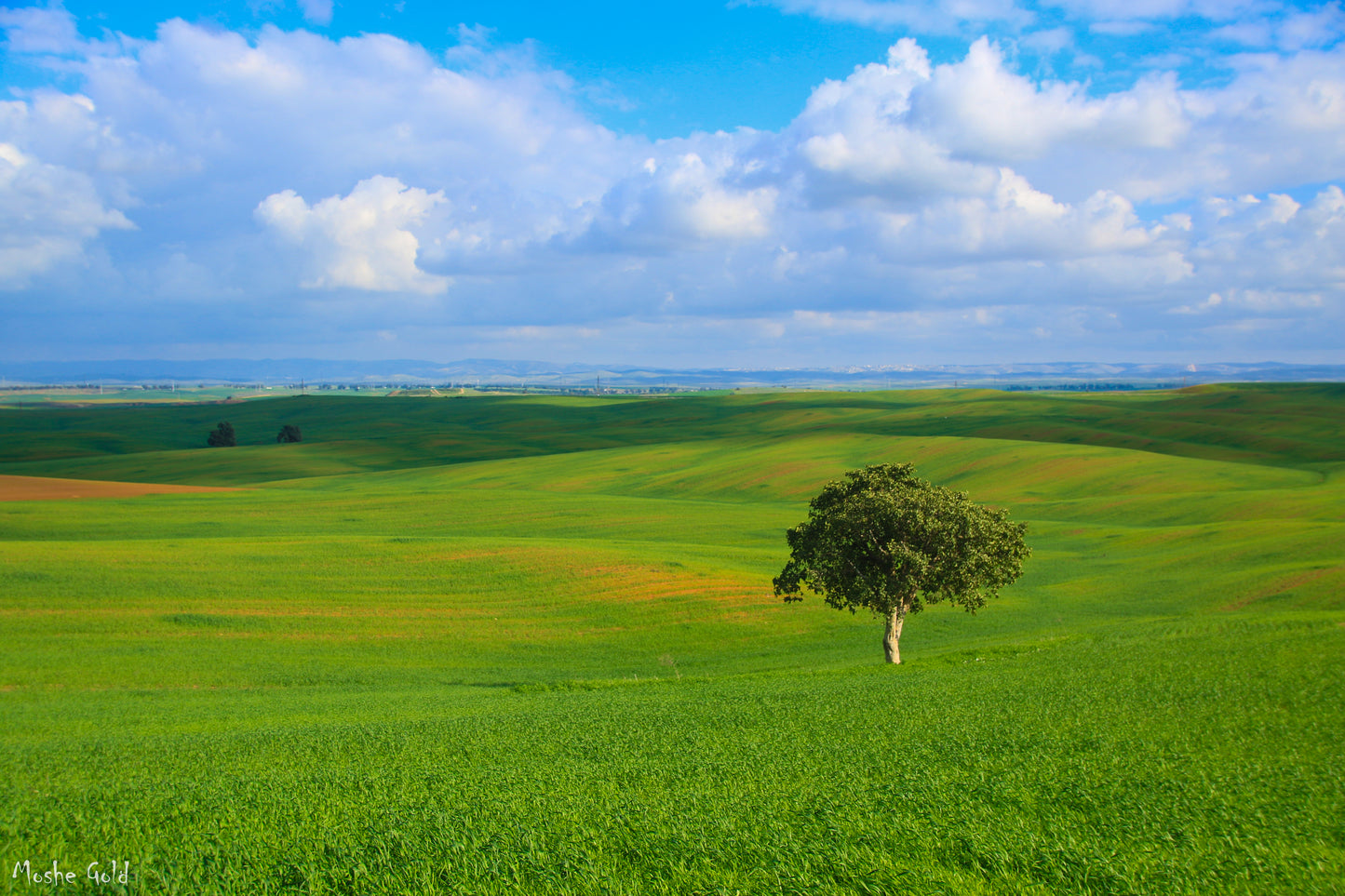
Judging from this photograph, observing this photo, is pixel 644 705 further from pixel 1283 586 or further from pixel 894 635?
pixel 1283 586

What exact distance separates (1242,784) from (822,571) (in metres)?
19.9

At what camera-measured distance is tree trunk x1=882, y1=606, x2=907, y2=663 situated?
98.6 ft

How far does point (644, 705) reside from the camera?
21266mm

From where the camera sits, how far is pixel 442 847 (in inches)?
376

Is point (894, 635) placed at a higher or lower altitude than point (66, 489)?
lower

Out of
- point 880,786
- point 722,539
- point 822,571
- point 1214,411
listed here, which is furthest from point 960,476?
point 1214,411

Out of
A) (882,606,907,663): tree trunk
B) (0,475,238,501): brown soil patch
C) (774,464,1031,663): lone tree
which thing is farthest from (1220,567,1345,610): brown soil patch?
(0,475,238,501): brown soil patch

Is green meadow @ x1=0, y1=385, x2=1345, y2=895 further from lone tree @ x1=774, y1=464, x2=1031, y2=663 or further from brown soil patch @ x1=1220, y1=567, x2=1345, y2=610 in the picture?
lone tree @ x1=774, y1=464, x2=1031, y2=663

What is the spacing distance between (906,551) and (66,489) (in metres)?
81.0

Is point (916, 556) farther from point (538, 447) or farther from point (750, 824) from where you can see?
point (538, 447)

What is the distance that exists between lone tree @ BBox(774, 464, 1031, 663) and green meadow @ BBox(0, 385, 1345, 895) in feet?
8.74

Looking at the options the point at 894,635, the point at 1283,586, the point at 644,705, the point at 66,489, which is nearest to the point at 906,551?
the point at 894,635

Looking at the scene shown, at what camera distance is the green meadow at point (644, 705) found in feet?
30.7

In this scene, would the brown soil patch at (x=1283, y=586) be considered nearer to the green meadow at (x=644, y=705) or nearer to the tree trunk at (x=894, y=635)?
the green meadow at (x=644, y=705)
